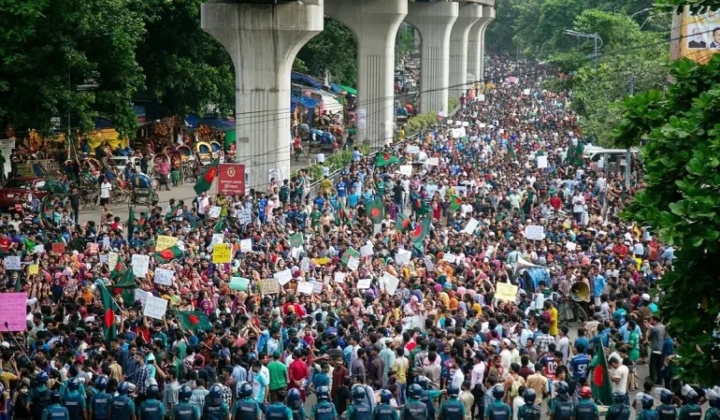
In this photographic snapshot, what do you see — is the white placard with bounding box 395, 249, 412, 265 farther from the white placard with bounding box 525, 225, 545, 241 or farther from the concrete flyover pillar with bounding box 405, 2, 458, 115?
the concrete flyover pillar with bounding box 405, 2, 458, 115

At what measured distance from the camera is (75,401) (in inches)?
614

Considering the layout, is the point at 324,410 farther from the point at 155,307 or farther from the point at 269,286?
the point at 269,286

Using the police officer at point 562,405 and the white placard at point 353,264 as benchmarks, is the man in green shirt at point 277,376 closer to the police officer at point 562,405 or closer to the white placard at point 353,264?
the police officer at point 562,405

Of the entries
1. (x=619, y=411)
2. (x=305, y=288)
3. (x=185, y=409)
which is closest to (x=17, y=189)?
(x=305, y=288)

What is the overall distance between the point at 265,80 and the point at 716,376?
25.3 meters

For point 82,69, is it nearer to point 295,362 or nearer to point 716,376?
point 295,362

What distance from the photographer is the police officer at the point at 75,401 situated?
15.6 metres

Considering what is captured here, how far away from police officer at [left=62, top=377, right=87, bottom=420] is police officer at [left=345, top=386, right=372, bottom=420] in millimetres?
3174

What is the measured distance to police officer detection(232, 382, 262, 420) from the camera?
1533cm

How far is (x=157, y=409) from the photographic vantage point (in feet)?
50.5

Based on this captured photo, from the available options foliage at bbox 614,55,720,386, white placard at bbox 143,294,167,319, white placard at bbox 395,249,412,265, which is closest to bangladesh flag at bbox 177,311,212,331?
white placard at bbox 143,294,167,319

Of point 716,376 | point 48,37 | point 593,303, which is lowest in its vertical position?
point 593,303

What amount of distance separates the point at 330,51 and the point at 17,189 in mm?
27676

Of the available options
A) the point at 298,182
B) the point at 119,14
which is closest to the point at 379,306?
the point at 298,182
